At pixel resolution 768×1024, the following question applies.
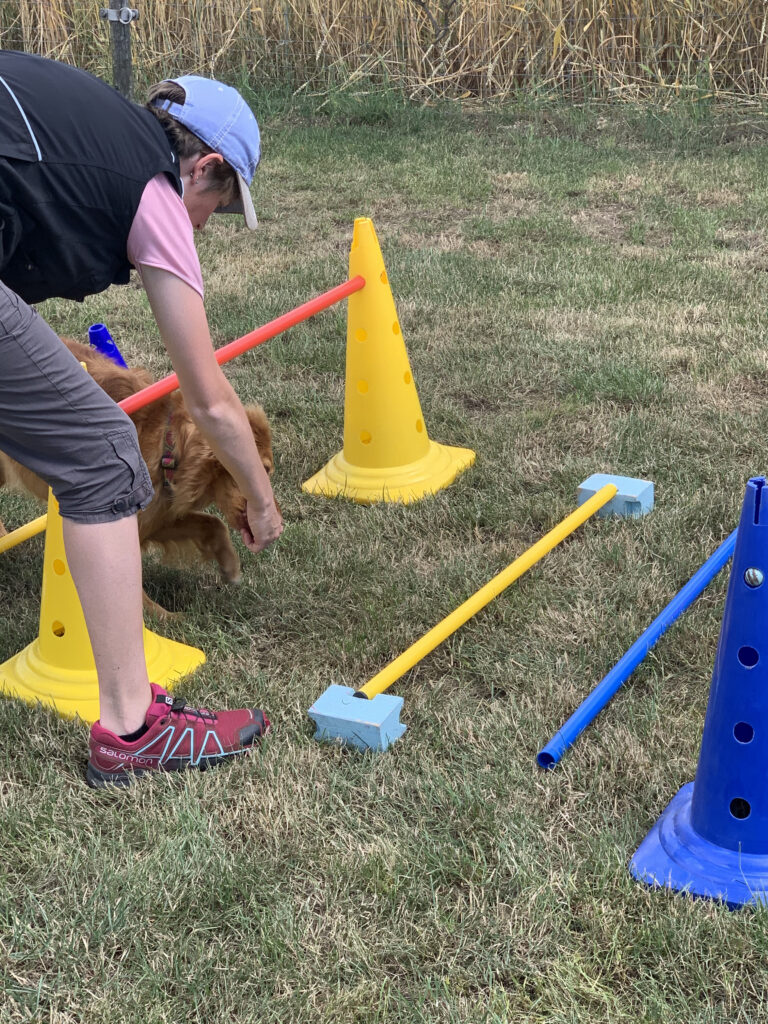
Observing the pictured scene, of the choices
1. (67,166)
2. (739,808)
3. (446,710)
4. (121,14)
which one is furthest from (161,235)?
(121,14)

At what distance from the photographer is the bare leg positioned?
2230 mm

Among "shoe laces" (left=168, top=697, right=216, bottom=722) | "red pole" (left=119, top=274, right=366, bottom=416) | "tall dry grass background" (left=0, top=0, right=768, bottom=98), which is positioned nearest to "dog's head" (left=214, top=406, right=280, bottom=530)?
"red pole" (left=119, top=274, right=366, bottom=416)

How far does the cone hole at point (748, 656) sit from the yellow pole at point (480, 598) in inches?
38.7

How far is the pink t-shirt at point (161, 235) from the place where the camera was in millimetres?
2227

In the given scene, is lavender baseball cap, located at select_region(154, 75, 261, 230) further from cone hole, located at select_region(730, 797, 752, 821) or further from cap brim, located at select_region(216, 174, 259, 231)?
cone hole, located at select_region(730, 797, 752, 821)

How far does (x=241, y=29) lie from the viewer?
1065cm

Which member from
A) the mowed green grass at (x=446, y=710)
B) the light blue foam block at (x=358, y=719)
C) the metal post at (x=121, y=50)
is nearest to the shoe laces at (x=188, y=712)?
the mowed green grass at (x=446, y=710)

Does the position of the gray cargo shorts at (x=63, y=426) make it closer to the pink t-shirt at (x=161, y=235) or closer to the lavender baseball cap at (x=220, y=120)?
the pink t-shirt at (x=161, y=235)

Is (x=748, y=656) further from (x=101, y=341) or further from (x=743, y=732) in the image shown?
(x=101, y=341)

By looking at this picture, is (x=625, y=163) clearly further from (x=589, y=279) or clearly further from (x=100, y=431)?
(x=100, y=431)

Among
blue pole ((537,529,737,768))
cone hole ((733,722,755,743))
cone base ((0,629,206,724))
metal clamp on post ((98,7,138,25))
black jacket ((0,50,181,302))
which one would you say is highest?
black jacket ((0,50,181,302))

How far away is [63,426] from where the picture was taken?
7.01 feet

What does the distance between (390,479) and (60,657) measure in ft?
4.99

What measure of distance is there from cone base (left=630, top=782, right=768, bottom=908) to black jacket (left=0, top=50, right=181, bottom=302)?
5.61ft
